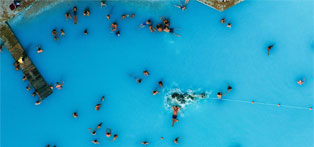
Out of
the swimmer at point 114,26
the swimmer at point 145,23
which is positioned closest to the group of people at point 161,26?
the swimmer at point 145,23

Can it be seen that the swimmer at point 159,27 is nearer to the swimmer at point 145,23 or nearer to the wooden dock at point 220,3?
the swimmer at point 145,23

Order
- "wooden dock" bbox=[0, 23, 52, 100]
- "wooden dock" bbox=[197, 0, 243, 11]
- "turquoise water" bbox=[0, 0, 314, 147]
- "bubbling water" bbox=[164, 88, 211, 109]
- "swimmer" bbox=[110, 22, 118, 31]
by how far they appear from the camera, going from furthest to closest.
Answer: "bubbling water" bbox=[164, 88, 211, 109] < "wooden dock" bbox=[0, 23, 52, 100] < "swimmer" bbox=[110, 22, 118, 31] < "turquoise water" bbox=[0, 0, 314, 147] < "wooden dock" bbox=[197, 0, 243, 11]

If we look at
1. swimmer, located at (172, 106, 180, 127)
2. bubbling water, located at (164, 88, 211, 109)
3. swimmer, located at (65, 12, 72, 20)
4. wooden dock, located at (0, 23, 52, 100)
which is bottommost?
swimmer, located at (172, 106, 180, 127)

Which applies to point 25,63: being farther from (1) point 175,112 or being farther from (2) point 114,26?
(1) point 175,112

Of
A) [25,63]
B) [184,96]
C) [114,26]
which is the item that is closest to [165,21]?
[114,26]

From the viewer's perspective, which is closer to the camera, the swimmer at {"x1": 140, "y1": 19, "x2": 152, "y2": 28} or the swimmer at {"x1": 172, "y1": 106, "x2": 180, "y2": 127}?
the swimmer at {"x1": 140, "y1": 19, "x2": 152, "y2": 28}

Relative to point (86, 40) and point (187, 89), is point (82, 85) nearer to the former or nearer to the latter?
point (86, 40)

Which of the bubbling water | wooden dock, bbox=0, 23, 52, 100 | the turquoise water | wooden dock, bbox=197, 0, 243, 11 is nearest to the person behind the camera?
wooden dock, bbox=197, 0, 243, 11

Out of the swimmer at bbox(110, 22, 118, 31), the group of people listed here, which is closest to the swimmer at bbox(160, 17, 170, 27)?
the group of people

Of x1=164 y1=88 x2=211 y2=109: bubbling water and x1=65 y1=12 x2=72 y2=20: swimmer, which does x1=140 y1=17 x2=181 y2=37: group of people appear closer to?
x1=164 y1=88 x2=211 y2=109: bubbling water
